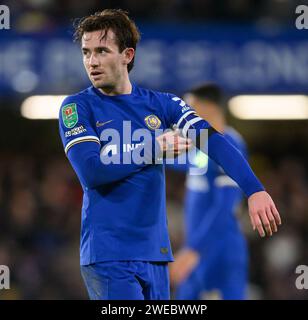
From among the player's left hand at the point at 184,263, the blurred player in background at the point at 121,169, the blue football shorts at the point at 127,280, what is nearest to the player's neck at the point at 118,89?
the blurred player in background at the point at 121,169

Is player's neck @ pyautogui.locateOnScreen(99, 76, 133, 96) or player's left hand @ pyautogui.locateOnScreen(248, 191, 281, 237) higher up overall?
player's neck @ pyautogui.locateOnScreen(99, 76, 133, 96)

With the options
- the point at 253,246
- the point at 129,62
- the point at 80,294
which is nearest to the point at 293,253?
the point at 253,246

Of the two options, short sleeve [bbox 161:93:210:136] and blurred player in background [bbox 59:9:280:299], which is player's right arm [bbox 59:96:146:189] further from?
short sleeve [bbox 161:93:210:136]

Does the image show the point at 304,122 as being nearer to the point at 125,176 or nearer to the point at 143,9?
the point at 143,9

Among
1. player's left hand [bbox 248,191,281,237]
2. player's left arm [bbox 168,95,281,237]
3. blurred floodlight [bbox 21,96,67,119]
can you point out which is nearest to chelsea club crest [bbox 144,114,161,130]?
player's left arm [bbox 168,95,281,237]

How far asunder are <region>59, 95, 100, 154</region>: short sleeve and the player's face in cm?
13

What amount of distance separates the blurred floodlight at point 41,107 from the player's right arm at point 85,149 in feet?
26.1

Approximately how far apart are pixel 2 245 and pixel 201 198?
4.24 meters

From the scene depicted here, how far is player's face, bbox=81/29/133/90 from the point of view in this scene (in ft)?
13.4

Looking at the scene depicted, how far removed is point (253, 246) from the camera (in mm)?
11117

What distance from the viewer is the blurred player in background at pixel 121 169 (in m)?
3.93

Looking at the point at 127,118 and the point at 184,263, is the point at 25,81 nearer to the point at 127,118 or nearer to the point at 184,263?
the point at 184,263

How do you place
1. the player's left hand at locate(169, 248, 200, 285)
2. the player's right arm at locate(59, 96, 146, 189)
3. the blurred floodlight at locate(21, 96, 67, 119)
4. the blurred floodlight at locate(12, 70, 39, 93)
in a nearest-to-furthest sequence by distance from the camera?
the player's right arm at locate(59, 96, 146, 189) < the player's left hand at locate(169, 248, 200, 285) < the blurred floodlight at locate(12, 70, 39, 93) < the blurred floodlight at locate(21, 96, 67, 119)

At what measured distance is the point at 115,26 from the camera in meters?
4.19
